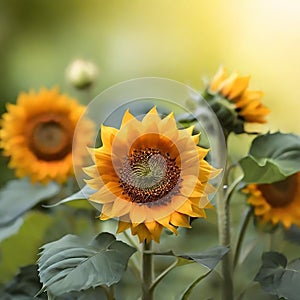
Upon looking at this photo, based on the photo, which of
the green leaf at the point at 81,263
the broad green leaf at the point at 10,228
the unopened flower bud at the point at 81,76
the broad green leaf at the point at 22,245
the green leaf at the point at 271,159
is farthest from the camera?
the unopened flower bud at the point at 81,76

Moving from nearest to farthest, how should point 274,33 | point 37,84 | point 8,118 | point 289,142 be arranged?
1. point 289,142
2. point 8,118
3. point 274,33
4. point 37,84

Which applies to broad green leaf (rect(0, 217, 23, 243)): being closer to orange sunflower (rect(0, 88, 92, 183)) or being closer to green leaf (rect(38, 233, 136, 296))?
orange sunflower (rect(0, 88, 92, 183))

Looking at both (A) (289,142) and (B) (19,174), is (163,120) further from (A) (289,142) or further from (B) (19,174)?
(B) (19,174)

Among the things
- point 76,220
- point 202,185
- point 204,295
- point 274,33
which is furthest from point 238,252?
point 274,33

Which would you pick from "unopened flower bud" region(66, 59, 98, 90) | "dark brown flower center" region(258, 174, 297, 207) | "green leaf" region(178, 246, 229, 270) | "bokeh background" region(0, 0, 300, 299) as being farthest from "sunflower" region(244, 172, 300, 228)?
"bokeh background" region(0, 0, 300, 299)

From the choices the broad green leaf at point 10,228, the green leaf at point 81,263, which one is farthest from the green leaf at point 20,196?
the green leaf at point 81,263

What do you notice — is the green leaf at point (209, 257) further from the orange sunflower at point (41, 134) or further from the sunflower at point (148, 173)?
the orange sunflower at point (41, 134)
